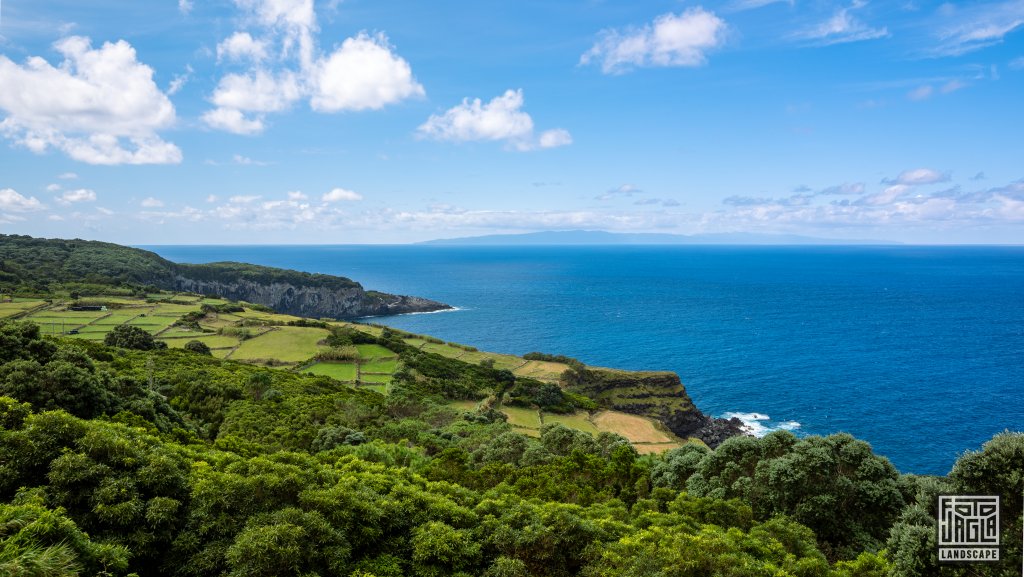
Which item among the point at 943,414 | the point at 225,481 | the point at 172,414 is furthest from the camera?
the point at 943,414

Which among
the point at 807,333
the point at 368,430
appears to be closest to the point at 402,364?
the point at 368,430

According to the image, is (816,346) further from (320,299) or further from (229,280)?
(229,280)

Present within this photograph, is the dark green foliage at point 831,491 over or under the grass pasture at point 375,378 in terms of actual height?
over

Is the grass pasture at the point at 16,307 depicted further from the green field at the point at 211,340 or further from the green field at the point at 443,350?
the green field at the point at 443,350

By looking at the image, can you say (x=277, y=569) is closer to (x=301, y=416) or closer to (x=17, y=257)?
(x=301, y=416)

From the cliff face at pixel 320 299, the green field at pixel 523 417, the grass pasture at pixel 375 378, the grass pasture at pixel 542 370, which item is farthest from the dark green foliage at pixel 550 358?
the cliff face at pixel 320 299

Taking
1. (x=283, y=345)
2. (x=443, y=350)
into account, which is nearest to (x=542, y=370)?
(x=443, y=350)
